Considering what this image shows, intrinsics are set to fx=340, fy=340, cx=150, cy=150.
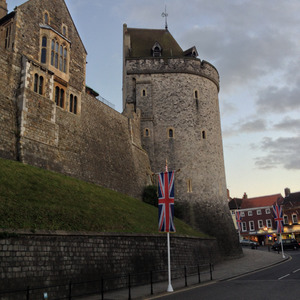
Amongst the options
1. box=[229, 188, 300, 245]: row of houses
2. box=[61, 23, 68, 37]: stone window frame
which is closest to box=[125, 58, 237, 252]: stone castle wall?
box=[61, 23, 68, 37]: stone window frame

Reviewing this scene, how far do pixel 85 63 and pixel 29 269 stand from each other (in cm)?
1799

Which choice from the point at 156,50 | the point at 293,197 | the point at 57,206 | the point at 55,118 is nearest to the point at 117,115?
the point at 55,118

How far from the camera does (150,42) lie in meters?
38.7

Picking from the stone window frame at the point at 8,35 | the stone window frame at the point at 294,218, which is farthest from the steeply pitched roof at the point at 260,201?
the stone window frame at the point at 8,35

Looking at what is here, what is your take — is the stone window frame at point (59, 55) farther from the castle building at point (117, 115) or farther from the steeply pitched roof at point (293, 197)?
the steeply pitched roof at point (293, 197)

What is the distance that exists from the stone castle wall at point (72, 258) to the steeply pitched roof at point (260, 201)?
1928 inches

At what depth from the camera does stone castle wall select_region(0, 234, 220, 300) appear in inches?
440

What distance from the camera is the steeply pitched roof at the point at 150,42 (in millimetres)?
37094

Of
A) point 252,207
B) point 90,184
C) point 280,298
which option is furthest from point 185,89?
point 252,207

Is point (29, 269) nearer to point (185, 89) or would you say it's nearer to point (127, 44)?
point (185, 89)

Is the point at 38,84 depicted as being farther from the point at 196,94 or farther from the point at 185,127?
the point at 196,94

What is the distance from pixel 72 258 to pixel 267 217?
55836 millimetres

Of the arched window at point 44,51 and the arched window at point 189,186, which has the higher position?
the arched window at point 44,51

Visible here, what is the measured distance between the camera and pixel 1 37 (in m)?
20.8
